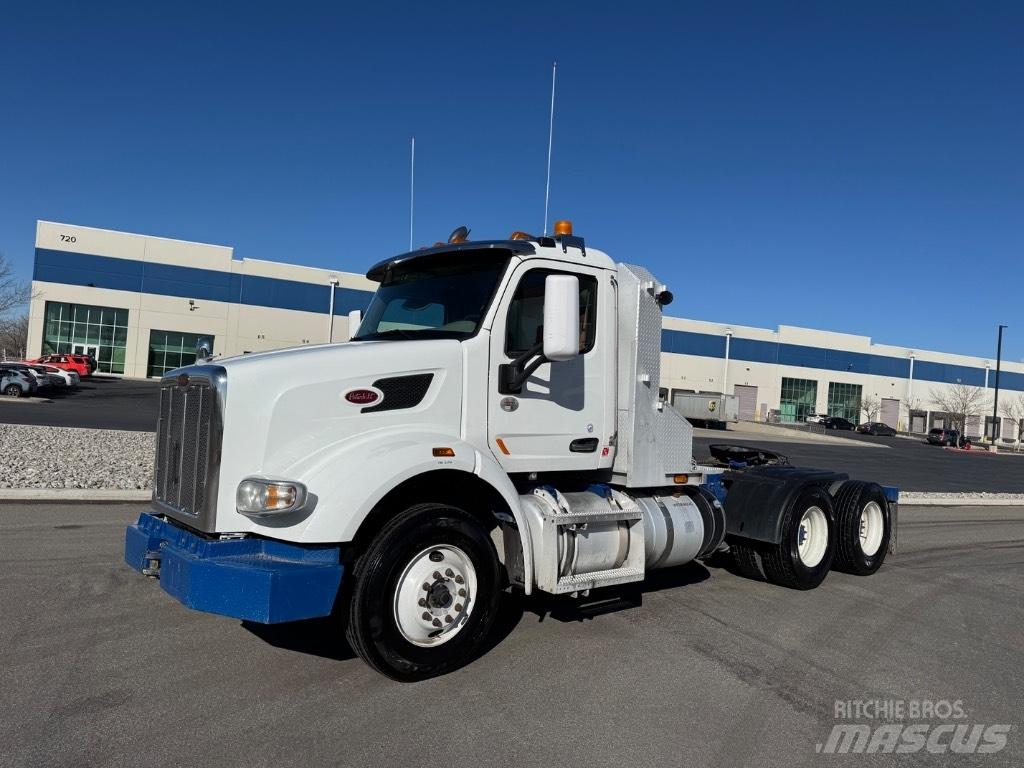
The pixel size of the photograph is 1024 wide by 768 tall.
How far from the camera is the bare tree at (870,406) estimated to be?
269 feet

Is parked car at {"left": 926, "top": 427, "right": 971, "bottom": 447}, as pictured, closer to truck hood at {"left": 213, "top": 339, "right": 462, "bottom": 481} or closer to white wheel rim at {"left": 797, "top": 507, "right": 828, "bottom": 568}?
white wheel rim at {"left": 797, "top": 507, "right": 828, "bottom": 568}

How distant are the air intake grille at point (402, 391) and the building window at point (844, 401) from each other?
282ft

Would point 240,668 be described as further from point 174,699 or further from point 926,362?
point 926,362

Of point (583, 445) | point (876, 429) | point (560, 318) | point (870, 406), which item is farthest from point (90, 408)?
point (870, 406)

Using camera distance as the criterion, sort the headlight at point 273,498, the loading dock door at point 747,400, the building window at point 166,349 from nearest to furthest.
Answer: the headlight at point 273,498 → the building window at point 166,349 → the loading dock door at point 747,400

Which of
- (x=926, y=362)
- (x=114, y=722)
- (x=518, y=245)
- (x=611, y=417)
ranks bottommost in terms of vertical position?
(x=114, y=722)

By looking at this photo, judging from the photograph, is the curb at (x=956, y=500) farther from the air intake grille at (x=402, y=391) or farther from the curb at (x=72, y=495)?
the curb at (x=72, y=495)

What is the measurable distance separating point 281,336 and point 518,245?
55806 mm

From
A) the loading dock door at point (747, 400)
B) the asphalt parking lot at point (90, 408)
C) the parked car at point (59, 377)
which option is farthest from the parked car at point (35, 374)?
the loading dock door at point (747, 400)

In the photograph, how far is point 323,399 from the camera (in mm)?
4348

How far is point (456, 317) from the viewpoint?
5.13 m

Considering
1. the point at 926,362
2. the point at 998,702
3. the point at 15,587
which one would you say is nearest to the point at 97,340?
the point at 15,587

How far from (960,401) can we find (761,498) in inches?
3463

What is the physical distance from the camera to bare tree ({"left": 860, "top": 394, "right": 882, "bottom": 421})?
3226 inches
